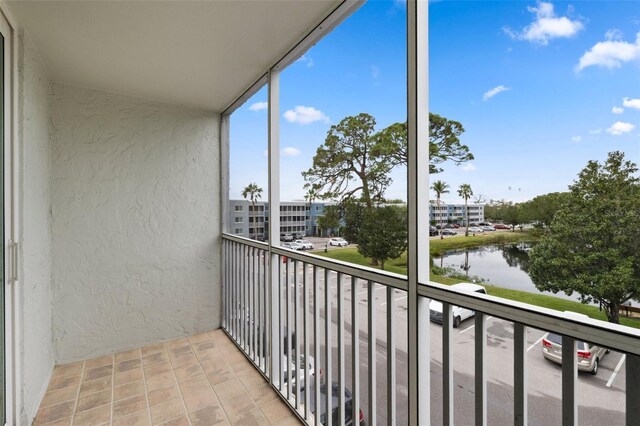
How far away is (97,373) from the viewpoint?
8.18 ft

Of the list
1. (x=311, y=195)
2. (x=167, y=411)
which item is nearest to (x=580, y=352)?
(x=311, y=195)

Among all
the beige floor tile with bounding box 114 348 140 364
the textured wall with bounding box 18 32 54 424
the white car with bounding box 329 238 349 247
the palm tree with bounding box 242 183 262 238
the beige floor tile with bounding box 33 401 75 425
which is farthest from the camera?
the palm tree with bounding box 242 183 262 238

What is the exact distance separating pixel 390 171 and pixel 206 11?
1298 millimetres

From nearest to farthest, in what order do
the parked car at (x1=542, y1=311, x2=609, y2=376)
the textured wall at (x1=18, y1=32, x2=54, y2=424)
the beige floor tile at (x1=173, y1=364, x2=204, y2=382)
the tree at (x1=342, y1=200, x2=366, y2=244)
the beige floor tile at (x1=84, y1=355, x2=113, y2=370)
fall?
the parked car at (x1=542, y1=311, x2=609, y2=376), the tree at (x1=342, y1=200, x2=366, y2=244), the textured wall at (x1=18, y1=32, x2=54, y2=424), the beige floor tile at (x1=173, y1=364, x2=204, y2=382), the beige floor tile at (x1=84, y1=355, x2=113, y2=370)

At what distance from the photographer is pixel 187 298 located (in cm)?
317

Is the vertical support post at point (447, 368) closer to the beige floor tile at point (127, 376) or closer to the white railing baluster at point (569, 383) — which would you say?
the white railing baluster at point (569, 383)

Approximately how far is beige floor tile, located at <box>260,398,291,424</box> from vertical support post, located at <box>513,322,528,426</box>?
148cm

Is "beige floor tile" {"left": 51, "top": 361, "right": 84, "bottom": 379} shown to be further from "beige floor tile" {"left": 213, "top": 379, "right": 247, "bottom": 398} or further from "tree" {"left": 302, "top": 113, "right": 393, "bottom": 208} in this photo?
"tree" {"left": 302, "top": 113, "right": 393, "bottom": 208}

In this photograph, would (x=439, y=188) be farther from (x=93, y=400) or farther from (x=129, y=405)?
(x=93, y=400)

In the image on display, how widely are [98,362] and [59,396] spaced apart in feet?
1.64

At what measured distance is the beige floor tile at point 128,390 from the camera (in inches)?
86.0

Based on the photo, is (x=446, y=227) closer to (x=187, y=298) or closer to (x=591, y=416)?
(x=591, y=416)

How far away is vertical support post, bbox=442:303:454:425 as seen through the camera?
1.11m

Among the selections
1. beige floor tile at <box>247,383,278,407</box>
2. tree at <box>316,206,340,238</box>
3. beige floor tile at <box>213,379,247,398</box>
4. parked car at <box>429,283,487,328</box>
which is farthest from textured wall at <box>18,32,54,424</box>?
parked car at <box>429,283,487,328</box>
